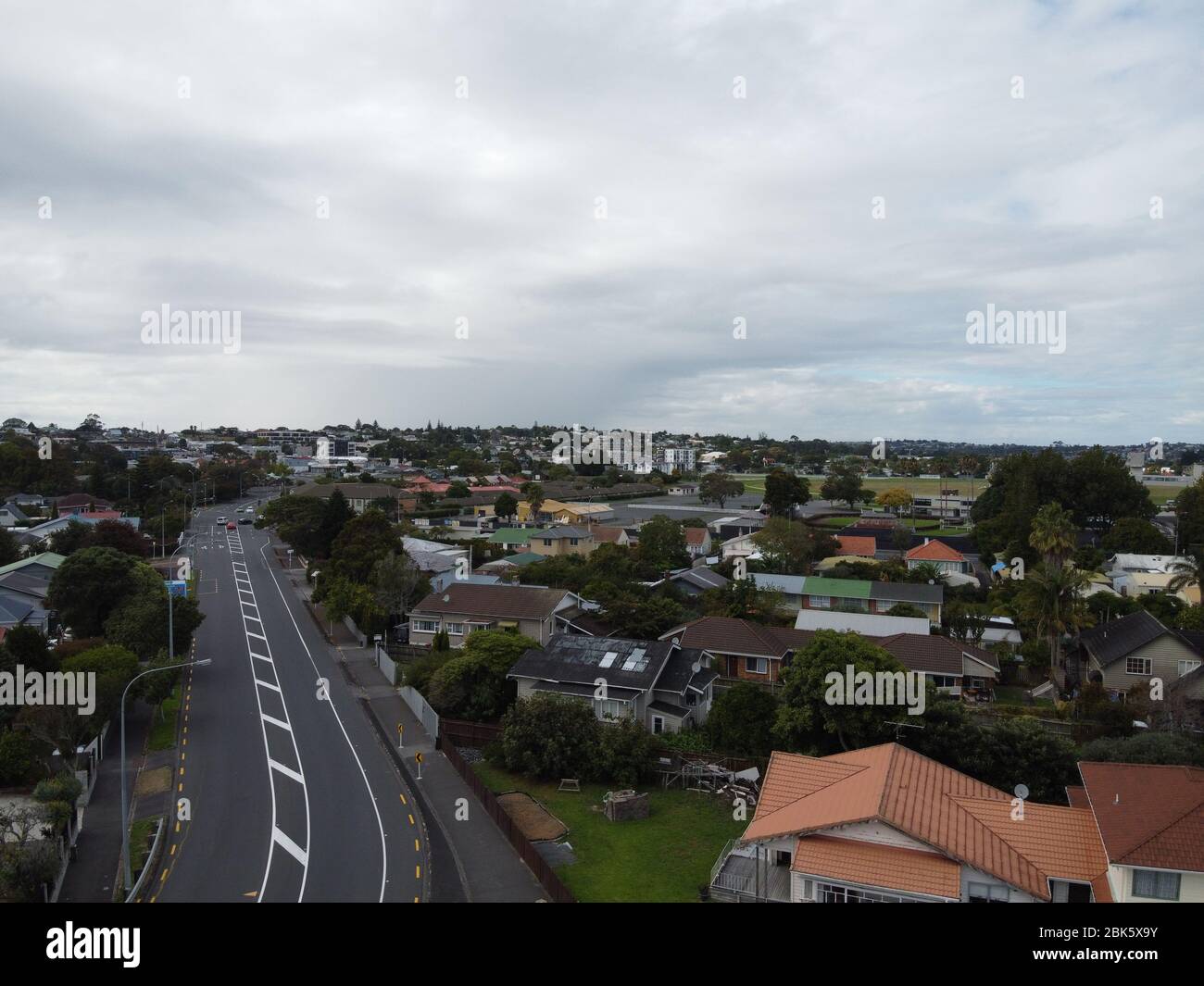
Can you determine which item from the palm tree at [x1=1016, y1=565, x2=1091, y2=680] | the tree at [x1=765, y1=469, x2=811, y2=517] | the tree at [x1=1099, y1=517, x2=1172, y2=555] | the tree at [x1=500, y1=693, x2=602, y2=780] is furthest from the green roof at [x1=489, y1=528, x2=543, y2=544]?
the tree at [x1=1099, y1=517, x2=1172, y2=555]

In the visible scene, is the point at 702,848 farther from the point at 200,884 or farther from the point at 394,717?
the point at 394,717

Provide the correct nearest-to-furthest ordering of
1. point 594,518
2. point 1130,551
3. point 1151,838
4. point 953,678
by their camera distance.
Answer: point 1151,838 → point 953,678 → point 1130,551 → point 594,518

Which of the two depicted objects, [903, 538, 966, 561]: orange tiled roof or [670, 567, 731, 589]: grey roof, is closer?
[670, 567, 731, 589]: grey roof

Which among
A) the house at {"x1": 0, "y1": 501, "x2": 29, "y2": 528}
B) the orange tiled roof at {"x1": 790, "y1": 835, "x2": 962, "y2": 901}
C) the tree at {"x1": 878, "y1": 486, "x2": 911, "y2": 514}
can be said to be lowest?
the orange tiled roof at {"x1": 790, "y1": 835, "x2": 962, "y2": 901}

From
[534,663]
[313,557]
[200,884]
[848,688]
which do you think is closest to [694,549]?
[313,557]

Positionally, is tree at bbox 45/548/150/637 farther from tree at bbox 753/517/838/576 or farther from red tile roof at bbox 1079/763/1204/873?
red tile roof at bbox 1079/763/1204/873

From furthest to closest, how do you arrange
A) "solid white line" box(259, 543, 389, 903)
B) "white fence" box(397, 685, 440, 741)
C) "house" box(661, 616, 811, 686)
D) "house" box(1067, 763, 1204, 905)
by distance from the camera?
"house" box(661, 616, 811, 686)
"white fence" box(397, 685, 440, 741)
"solid white line" box(259, 543, 389, 903)
"house" box(1067, 763, 1204, 905)
